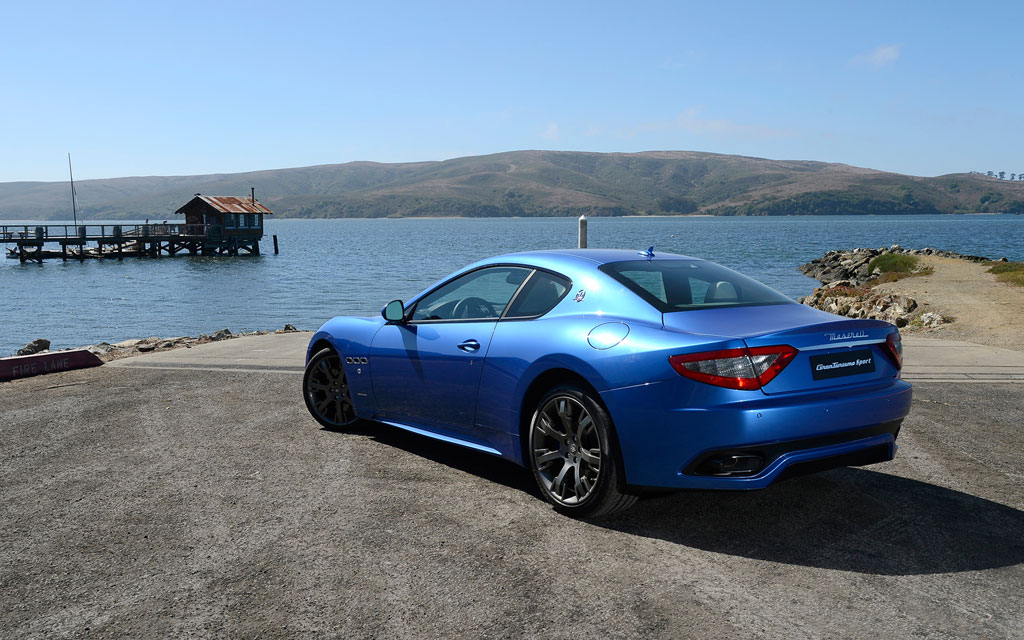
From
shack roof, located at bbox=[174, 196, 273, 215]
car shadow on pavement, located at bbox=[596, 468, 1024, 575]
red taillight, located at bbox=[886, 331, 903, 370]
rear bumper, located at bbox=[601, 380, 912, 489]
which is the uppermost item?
shack roof, located at bbox=[174, 196, 273, 215]

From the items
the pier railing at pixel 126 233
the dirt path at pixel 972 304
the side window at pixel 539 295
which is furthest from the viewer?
the pier railing at pixel 126 233

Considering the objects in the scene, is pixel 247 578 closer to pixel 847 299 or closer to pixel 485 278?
pixel 485 278

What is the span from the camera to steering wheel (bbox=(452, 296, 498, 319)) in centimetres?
545

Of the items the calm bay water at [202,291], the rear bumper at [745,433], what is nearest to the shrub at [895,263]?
the calm bay water at [202,291]

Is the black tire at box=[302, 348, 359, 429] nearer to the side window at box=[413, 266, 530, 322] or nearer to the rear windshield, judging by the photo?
the side window at box=[413, 266, 530, 322]

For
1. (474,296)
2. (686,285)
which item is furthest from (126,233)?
(686,285)

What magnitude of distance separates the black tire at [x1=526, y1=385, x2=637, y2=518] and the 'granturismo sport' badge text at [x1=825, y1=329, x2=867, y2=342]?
117 cm

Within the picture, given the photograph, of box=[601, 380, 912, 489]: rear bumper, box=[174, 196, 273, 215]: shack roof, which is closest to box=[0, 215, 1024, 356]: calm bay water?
box=[174, 196, 273, 215]: shack roof

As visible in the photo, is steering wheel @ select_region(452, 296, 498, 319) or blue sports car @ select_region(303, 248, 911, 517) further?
steering wheel @ select_region(452, 296, 498, 319)

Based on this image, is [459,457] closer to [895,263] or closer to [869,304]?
[869,304]

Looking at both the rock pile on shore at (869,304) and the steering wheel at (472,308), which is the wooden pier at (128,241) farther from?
the steering wheel at (472,308)

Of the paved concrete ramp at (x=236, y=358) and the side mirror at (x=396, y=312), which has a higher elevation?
the side mirror at (x=396, y=312)

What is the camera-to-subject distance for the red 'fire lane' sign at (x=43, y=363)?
9.55 m

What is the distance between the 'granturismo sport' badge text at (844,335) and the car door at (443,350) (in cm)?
184
